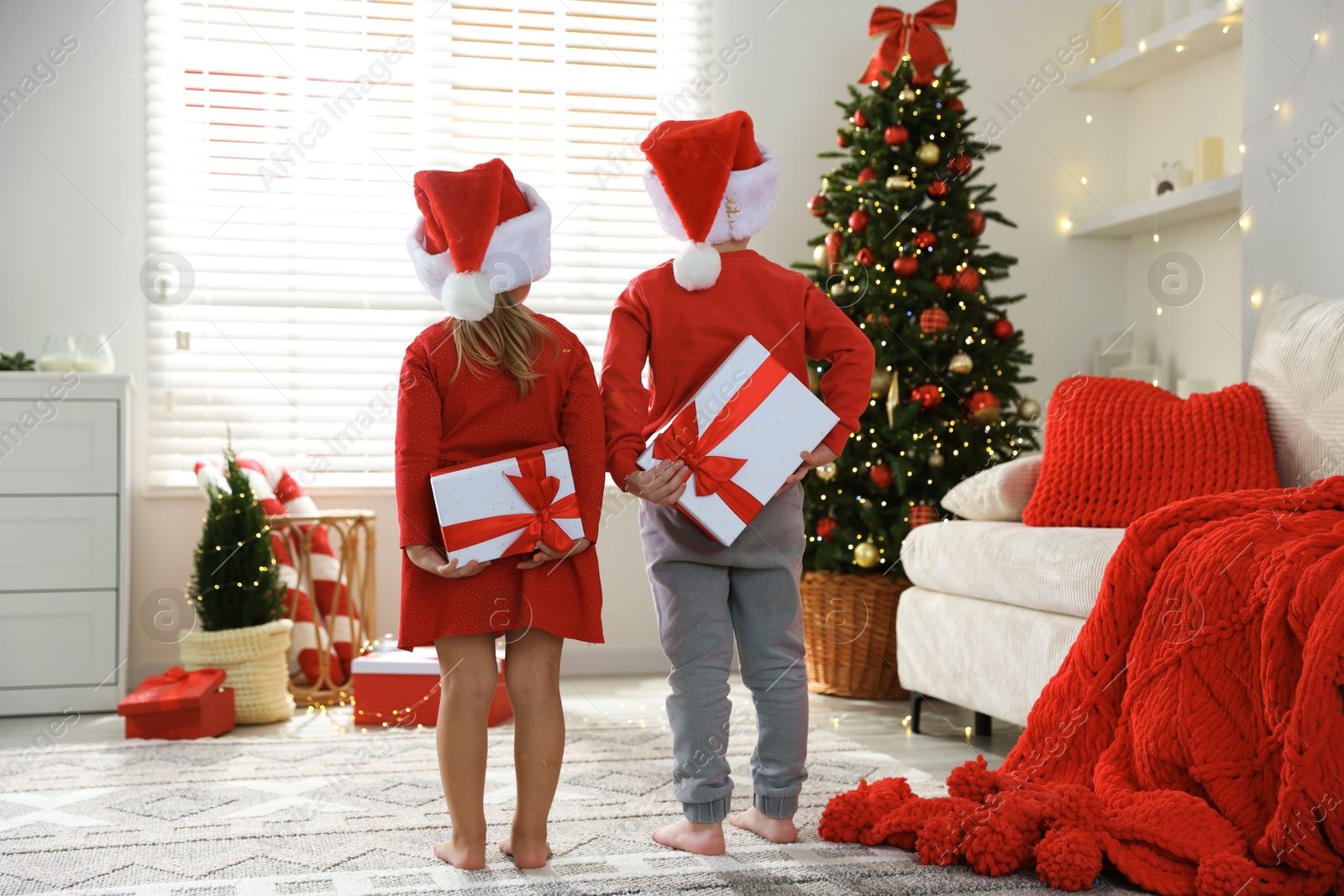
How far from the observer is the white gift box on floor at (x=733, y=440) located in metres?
1.71

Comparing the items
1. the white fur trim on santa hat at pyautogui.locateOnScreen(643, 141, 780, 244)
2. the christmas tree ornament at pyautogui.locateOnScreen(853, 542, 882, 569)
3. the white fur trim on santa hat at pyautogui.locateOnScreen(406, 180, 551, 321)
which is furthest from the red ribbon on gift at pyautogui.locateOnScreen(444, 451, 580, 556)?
the christmas tree ornament at pyautogui.locateOnScreen(853, 542, 882, 569)

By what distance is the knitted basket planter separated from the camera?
9.41 ft

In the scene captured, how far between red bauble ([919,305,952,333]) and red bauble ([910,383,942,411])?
0.16 metres

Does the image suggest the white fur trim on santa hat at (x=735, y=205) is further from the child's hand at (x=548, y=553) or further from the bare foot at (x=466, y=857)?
the bare foot at (x=466, y=857)

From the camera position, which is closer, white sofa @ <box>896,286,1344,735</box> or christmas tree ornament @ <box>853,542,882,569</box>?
white sofa @ <box>896,286,1344,735</box>

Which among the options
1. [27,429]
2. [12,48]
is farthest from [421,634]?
[12,48]

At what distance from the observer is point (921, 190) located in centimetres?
329

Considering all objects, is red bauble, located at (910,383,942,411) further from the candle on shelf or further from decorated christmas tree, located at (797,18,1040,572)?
the candle on shelf

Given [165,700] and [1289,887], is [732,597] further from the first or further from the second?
[165,700]

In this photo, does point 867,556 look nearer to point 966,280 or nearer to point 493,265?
point 966,280

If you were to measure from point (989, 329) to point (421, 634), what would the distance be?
7.35 feet

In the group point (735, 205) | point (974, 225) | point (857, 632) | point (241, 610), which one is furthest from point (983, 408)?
point (241, 610)

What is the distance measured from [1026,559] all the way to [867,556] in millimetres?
859

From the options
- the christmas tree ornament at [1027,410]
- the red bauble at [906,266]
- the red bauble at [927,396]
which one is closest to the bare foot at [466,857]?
the red bauble at [927,396]
